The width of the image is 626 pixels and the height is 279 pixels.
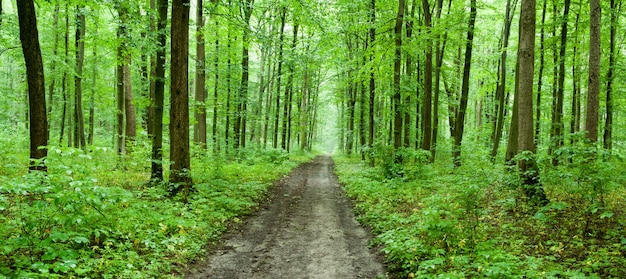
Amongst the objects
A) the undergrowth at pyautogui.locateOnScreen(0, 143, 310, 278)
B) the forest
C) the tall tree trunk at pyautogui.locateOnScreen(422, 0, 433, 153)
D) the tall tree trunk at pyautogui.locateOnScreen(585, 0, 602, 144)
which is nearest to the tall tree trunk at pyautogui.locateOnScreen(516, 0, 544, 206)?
the forest

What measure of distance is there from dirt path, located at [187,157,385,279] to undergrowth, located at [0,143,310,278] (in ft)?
1.98

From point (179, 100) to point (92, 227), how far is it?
15.2 feet

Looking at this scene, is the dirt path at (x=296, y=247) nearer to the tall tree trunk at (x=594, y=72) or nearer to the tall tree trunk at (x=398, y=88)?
the tall tree trunk at (x=398, y=88)

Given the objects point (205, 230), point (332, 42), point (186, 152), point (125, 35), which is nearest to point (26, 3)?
point (125, 35)

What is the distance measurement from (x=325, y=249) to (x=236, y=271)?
6.29 feet

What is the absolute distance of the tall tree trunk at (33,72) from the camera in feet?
22.6

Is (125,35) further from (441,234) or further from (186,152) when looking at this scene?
(441,234)

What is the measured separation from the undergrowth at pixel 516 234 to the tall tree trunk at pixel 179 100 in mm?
5287

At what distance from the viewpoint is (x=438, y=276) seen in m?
4.82

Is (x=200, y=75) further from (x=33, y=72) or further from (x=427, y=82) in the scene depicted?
(x=427, y=82)

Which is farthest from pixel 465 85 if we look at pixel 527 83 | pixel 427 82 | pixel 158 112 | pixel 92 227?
pixel 92 227

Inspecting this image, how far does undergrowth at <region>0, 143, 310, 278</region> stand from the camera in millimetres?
4602

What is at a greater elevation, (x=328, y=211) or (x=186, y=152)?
(x=186, y=152)

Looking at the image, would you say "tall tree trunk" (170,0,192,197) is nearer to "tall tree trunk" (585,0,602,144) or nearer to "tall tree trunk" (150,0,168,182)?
"tall tree trunk" (150,0,168,182)
